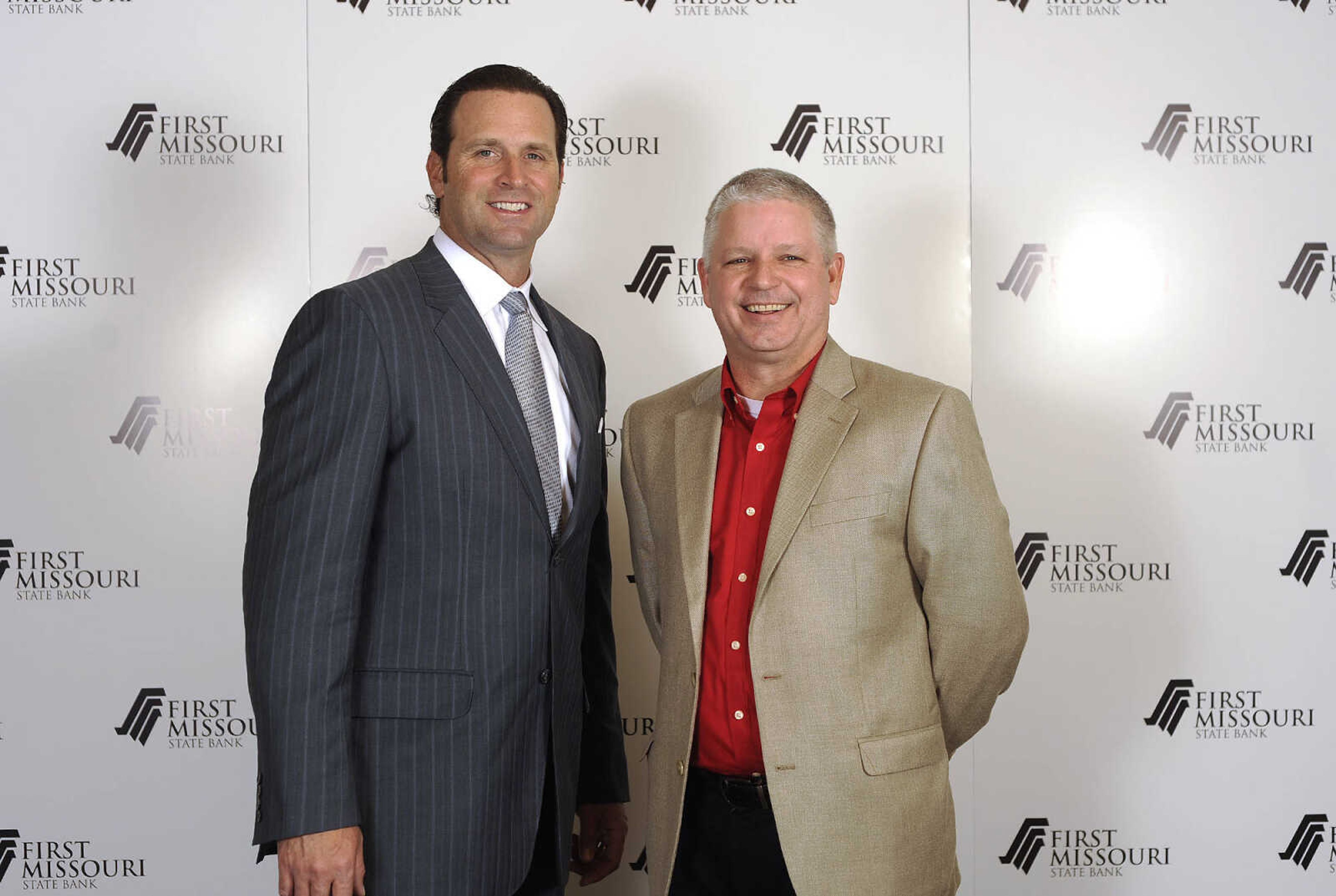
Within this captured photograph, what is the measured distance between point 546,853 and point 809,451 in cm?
96

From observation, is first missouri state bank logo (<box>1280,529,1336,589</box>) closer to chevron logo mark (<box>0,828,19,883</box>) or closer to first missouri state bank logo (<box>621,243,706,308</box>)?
first missouri state bank logo (<box>621,243,706,308</box>)

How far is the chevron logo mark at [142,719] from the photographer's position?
308 centimetres

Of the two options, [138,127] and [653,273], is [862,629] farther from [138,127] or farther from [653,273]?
[138,127]

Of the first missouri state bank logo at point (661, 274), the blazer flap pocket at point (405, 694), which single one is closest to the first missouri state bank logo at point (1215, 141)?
the first missouri state bank logo at point (661, 274)

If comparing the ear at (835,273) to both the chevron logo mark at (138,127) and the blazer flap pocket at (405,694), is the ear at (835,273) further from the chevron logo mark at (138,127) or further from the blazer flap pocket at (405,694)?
the chevron logo mark at (138,127)

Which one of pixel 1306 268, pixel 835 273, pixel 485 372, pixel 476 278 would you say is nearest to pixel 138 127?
pixel 476 278

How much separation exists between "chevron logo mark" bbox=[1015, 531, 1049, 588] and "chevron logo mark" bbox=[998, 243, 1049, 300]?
745mm

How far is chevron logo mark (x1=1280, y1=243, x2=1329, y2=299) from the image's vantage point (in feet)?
10.3

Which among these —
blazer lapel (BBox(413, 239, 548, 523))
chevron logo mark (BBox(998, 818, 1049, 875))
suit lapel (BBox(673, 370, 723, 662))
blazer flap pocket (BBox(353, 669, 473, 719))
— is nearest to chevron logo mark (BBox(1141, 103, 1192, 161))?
suit lapel (BBox(673, 370, 723, 662))

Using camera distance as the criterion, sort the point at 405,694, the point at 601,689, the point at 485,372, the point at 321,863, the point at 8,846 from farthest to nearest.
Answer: the point at 8,846
the point at 601,689
the point at 485,372
the point at 405,694
the point at 321,863

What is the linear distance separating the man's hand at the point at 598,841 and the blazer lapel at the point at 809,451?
85cm

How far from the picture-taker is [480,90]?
2.12 m

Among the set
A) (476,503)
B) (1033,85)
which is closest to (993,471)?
(1033,85)

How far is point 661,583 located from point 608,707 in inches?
17.3
